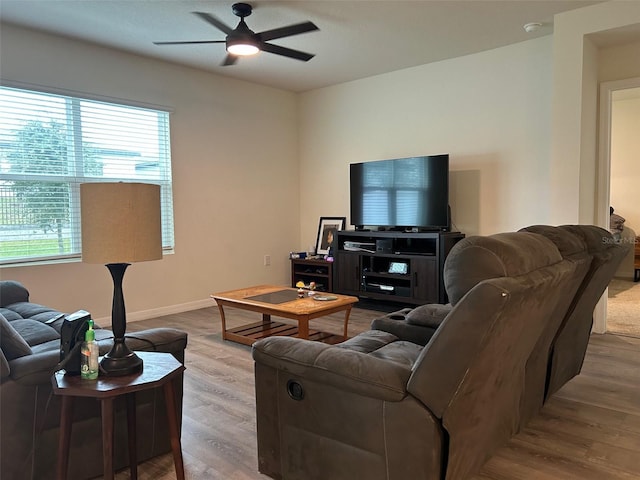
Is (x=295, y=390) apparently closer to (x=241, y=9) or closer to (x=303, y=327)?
(x=303, y=327)

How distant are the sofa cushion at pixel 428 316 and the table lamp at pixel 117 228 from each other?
1477 millimetres

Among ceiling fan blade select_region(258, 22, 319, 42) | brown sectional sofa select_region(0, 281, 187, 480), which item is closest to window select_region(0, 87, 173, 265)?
ceiling fan blade select_region(258, 22, 319, 42)

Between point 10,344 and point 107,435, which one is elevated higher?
point 10,344

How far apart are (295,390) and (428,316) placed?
105cm

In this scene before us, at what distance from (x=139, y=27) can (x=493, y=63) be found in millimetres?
3379

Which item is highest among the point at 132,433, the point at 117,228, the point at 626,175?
the point at 626,175

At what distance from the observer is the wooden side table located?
1559 mm

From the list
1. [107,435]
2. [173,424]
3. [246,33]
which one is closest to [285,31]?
[246,33]

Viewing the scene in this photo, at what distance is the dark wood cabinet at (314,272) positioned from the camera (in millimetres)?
5713

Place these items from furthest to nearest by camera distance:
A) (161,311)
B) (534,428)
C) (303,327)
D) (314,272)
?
1. (314,272)
2. (161,311)
3. (303,327)
4. (534,428)

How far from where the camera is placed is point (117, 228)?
1.64m

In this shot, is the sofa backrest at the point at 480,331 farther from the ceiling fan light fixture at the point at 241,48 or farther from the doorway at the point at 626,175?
the doorway at the point at 626,175

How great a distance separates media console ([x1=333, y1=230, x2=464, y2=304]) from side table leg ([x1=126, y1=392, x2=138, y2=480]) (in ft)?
11.2

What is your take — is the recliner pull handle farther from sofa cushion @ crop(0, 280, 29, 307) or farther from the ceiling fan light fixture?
the ceiling fan light fixture
